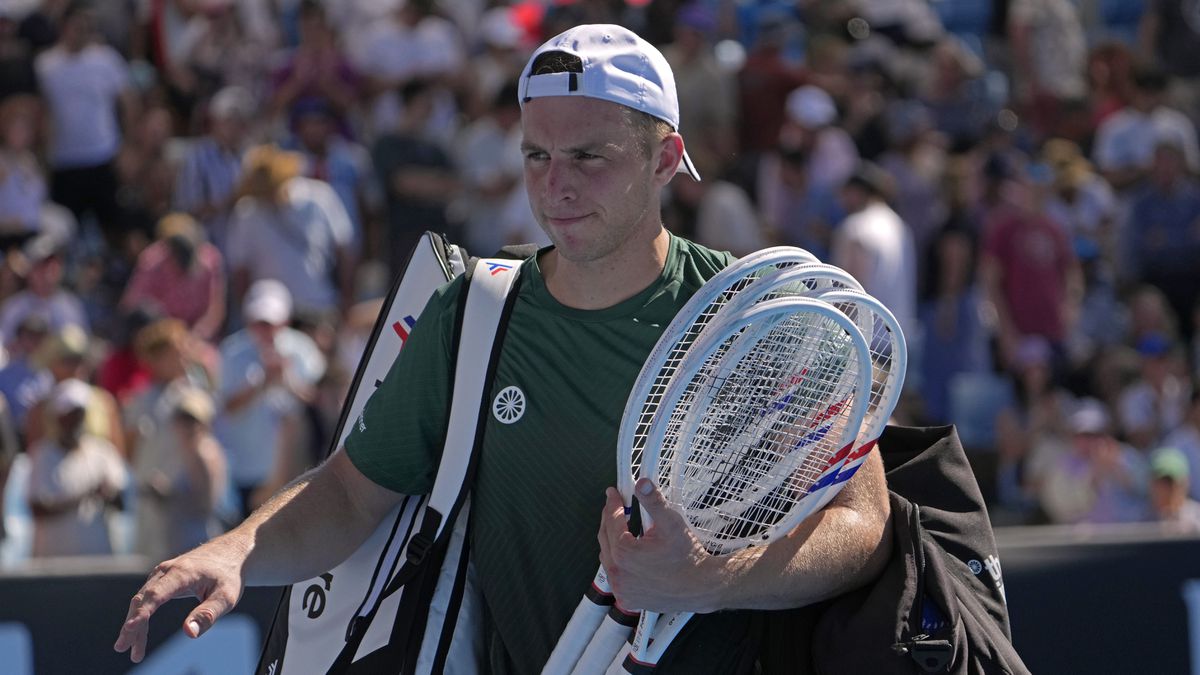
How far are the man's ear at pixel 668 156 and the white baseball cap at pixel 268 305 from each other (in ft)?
20.7

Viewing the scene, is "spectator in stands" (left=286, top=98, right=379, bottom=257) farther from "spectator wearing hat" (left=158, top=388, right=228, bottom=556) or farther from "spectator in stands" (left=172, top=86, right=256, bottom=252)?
"spectator wearing hat" (left=158, top=388, right=228, bottom=556)

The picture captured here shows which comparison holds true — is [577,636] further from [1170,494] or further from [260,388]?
[1170,494]

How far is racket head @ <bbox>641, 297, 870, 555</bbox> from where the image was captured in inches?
106

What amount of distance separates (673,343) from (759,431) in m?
0.23

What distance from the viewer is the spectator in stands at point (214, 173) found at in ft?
35.5

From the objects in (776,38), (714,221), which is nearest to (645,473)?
(714,221)

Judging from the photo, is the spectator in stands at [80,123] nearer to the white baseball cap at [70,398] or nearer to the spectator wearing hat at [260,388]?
the spectator wearing hat at [260,388]

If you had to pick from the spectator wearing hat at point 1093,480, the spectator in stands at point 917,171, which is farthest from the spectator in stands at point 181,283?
the spectator wearing hat at point 1093,480

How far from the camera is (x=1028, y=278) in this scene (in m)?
11.4

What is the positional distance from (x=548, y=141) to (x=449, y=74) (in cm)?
989

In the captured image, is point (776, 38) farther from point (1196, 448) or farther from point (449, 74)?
point (1196, 448)

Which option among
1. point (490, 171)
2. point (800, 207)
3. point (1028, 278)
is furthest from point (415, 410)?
point (1028, 278)

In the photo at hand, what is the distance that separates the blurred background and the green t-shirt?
4822 mm

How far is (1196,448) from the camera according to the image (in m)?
9.46
